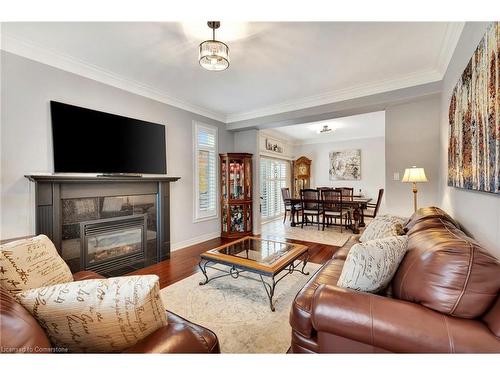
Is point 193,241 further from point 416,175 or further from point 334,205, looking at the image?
point 416,175

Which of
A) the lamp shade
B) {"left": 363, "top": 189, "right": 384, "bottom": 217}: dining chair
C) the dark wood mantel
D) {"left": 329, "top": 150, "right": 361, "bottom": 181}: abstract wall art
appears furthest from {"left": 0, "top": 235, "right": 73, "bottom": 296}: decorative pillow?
{"left": 329, "top": 150, "right": 361, "bottom": 181}: abstract wall art

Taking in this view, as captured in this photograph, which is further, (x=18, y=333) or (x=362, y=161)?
(x=362, y=161)

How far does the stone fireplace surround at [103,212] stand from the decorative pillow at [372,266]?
2.82 metres

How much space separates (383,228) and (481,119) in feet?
3.77

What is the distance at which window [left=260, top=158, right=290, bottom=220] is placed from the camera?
658 cm

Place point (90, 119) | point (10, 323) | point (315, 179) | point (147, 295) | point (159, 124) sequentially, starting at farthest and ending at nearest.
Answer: point (315, 179), point (159, 124), point (90, 119), point (147, 295), point (10, 323)

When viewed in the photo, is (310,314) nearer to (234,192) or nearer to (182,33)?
(182,33)

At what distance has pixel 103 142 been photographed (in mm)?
2812

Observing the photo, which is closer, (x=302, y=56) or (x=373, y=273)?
(x=373, y=273)

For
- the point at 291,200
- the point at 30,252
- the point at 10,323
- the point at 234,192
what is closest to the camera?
the point at 10,323

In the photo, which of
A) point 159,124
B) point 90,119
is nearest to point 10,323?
point 90,119

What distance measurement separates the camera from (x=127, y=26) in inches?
79.4

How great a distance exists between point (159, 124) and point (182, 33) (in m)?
1.62

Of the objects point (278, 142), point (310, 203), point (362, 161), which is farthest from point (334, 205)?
point (278, 142)
